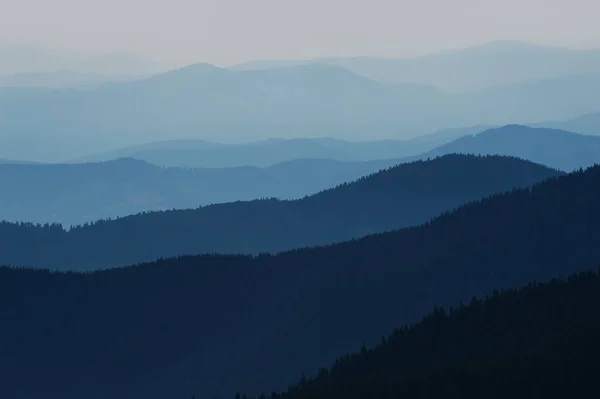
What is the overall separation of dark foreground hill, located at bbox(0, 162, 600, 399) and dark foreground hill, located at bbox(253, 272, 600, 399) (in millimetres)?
33174

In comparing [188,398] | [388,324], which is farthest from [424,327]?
[188,398]

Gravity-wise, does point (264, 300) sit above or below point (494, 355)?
above

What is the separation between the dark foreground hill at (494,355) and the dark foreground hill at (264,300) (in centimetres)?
3317

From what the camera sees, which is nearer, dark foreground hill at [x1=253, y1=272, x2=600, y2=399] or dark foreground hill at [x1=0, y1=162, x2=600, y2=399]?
dark foreground hill at [x1=253, y1=272, x2=600, y2=399]

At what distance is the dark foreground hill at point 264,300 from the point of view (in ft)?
366

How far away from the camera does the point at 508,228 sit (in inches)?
4744

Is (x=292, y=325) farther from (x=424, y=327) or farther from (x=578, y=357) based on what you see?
(x=578, y=357)

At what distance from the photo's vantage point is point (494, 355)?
57.2m

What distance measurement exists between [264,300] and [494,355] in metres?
70.8

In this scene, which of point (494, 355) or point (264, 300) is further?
point (264, 300)

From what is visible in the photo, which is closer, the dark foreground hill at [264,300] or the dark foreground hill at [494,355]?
the dark foreground hill at [494,355]

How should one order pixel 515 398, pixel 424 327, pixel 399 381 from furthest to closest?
pixel 424 327, pixel 399 381, pixel 515 398

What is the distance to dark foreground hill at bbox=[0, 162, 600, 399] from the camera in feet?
366

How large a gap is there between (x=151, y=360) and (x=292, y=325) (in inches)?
668
